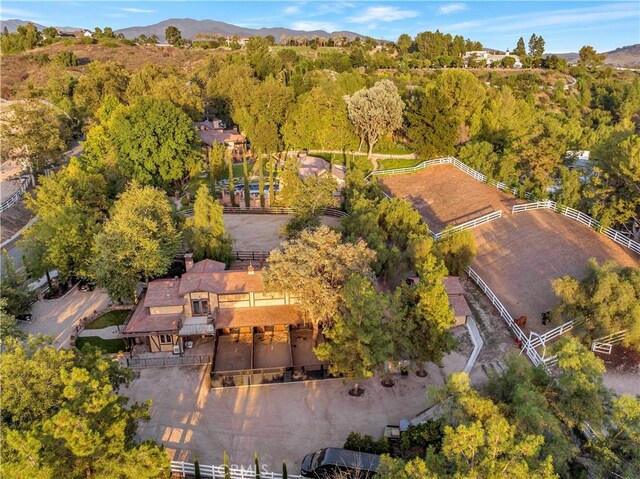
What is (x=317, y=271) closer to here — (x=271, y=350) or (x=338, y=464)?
(x=271, y=350)

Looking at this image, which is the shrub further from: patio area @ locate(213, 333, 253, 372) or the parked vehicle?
the parked vehicle

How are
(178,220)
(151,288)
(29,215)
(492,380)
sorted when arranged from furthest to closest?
(29,215) → (178,220) → (151,288) → (492,380)

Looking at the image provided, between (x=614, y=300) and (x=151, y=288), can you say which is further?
(x=151, y=288)

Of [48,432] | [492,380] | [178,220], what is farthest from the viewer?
[178,220]

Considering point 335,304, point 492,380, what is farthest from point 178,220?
point 492,380

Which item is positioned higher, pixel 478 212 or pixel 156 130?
pixel 156 130

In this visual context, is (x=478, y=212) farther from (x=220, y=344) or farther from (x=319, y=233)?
(x=220, y=344)

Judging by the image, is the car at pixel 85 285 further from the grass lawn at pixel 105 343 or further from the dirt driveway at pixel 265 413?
the dirt driveway at pixel 265 413
